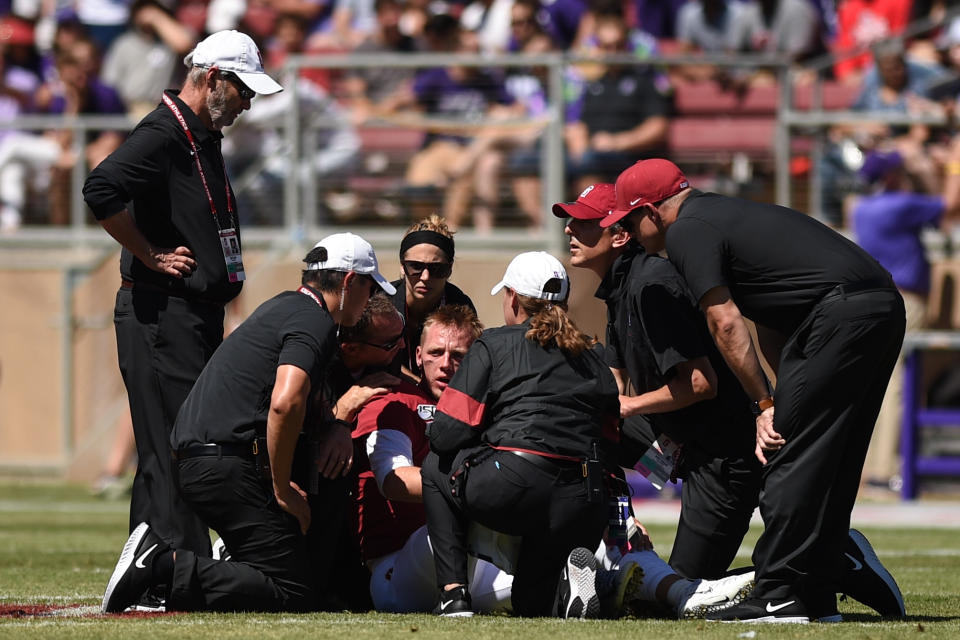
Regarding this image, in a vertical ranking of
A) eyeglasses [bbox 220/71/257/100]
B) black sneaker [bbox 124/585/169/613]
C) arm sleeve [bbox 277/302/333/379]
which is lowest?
black sneaker [bbox 124/585/169/613]

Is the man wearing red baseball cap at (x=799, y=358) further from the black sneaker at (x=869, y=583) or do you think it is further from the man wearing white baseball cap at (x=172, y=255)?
the man wearing white baseball cap at (x=172, y=255)

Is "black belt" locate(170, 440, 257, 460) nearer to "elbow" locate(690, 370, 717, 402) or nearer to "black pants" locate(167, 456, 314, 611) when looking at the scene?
"black pants" locate(167, 456, 314, 611)

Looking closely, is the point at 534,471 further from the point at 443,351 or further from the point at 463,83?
the point at 463,83

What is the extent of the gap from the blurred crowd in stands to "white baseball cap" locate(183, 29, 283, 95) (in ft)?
23.2

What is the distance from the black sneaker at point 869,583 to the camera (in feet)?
21.4

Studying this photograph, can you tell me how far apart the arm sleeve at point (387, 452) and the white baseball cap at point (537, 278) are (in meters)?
0.83

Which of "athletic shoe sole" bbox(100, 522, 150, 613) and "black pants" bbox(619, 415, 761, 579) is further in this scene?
"black pants" bbox(619, 415, 761, 579)

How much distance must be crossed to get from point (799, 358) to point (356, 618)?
1.99 meters

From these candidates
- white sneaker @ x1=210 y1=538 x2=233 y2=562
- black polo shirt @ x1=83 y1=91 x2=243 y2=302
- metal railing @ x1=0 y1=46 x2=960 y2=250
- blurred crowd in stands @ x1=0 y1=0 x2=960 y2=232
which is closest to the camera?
white sneaker @ x1=210 y1=538 x2=233 y2=562

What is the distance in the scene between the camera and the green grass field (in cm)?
577

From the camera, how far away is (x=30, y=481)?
49.6 feet

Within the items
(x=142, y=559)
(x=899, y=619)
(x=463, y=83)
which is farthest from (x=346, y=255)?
(x=463, y=83)

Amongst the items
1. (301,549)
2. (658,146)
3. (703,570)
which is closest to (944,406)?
(658,146)

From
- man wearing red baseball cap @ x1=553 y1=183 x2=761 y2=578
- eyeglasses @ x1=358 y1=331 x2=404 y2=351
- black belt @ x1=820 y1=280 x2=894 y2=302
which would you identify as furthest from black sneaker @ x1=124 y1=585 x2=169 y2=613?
black belt @ x1=820 y1=280 x2=894 y2=302
